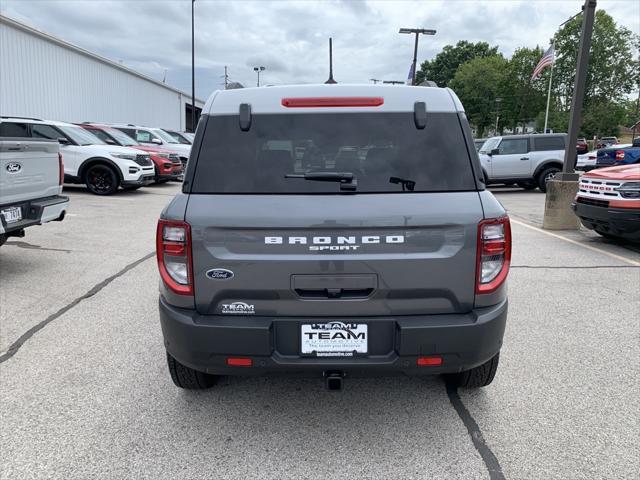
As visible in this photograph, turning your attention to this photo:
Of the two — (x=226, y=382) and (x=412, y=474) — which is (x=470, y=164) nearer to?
(x=412, y=474)

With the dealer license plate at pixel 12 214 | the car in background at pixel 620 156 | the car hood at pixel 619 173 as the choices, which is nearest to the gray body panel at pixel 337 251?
the dealer license plate at pixel 12 214

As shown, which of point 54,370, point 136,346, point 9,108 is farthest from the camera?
point 9,108

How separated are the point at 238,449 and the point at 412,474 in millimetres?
905

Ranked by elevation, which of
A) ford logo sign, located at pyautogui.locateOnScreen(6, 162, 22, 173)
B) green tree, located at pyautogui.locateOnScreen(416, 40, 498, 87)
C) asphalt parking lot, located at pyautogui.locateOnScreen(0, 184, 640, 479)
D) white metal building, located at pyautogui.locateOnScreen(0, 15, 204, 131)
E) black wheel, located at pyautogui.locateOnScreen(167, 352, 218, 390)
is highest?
green tree, located at pyautogui.locateOnScreen(416, 40, 498, 87)

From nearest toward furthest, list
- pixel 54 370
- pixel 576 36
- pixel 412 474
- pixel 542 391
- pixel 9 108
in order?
pixel 412 474 < pixel 542 391 < pixel 54 370 < pixel 9 108 < pixel 576 36

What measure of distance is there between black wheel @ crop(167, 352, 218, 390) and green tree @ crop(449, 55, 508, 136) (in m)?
65.1

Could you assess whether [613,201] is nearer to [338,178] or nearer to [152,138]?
[338,178]

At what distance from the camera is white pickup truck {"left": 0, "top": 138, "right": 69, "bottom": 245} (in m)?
5.43

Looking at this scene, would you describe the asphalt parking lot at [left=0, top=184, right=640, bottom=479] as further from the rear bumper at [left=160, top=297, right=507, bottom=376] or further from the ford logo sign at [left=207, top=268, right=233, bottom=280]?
the ford logo sign at [left=207, top=268, right=233, bottom=280]

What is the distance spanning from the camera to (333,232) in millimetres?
2471

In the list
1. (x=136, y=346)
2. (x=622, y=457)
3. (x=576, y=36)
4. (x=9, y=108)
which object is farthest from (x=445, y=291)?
(x=576, y=36)

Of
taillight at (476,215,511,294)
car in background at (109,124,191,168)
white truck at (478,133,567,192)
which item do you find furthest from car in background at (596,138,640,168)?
car in background at (109,124,191,168)

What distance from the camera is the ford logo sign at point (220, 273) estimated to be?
251 centimetres

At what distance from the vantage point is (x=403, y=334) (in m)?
2.48
